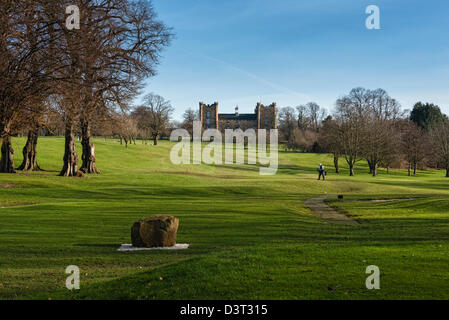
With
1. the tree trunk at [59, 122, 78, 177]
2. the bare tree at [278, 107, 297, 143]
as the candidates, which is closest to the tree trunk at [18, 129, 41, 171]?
the tree trunk at [59, 122, 78, 177]

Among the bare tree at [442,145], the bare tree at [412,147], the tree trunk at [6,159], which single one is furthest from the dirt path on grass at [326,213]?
the bare tree at [412,147]

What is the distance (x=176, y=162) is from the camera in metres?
76.2

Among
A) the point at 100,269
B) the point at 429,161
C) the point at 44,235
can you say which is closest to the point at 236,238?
the point at 100,269

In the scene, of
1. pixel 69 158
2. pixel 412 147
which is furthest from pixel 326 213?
pixel 412 147

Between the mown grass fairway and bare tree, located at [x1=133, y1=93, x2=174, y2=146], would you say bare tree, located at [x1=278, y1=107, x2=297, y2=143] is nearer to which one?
bare tree, located at [x1=133, y1=93, x2=174, y2=146]

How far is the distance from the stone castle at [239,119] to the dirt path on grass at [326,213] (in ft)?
493

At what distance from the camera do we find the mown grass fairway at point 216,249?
8461 millimetres

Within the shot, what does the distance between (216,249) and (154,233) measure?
2.46 meters

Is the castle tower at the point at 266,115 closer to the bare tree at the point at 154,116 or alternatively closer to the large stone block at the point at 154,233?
the bare tree at the point at 154,116

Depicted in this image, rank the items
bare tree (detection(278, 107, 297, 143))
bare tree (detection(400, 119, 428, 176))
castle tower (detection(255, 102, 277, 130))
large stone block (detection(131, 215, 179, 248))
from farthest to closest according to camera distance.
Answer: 1. castle tower (detection(255, 102, 277, 130))
2. bare tree (detection(278, 107, 297, 143))
3. bare tree (detection(400, 119, 428, 176))
4. large stone block (detection(131, 215, 179, 248))

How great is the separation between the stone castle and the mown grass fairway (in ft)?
486

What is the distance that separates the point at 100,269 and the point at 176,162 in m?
64.3

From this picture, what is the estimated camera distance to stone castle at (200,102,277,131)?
609 ft
